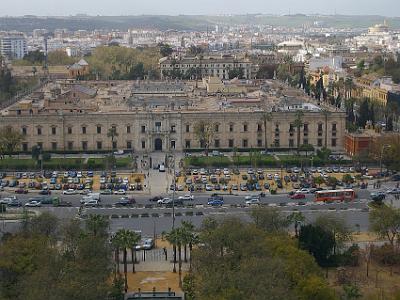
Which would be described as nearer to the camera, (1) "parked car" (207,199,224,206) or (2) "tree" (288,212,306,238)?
(2) "tree" (288,212,306,238)

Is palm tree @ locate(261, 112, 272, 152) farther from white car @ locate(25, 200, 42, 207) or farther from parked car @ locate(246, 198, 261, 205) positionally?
white car @ locate(25, 200, 42, 207)

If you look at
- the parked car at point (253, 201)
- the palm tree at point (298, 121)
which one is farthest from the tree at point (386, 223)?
the palm tree at point (298, 121)

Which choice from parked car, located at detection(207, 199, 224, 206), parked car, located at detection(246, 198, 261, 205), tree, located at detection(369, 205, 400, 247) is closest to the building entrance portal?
parked car, located at detection(207, 199, 224, 206)

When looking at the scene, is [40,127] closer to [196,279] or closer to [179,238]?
[179,238]

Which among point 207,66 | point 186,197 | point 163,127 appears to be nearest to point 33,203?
point 186,197

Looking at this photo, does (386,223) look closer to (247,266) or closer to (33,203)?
(247,266)

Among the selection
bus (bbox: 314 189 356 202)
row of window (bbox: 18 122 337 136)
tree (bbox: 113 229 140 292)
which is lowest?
bus (bbox: 314 189 356 202)
